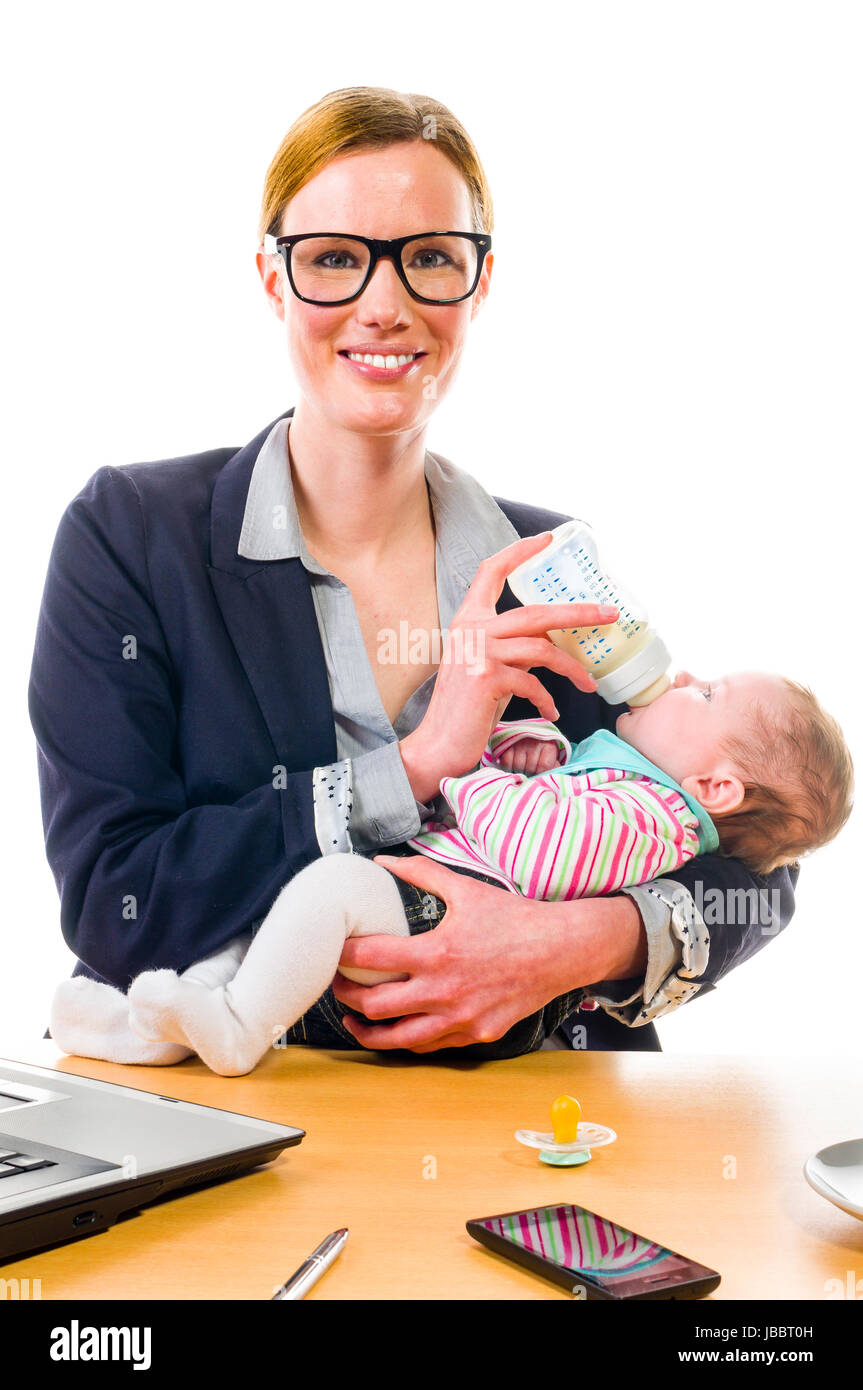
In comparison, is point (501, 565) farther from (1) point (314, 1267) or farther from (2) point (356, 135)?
(1) point (314, 1267)

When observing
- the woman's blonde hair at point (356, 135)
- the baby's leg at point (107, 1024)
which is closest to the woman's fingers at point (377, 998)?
the baby's leg at point (107, 1024)

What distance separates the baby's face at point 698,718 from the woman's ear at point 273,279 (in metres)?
0.64

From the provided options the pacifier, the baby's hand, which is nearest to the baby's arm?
the baby's hand

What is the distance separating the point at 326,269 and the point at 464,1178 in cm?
99

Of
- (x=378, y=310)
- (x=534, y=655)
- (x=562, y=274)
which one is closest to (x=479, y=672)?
(x=534, y=655)

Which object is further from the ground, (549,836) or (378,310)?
(378,310)

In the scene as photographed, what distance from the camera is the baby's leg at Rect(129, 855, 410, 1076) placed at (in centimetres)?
111

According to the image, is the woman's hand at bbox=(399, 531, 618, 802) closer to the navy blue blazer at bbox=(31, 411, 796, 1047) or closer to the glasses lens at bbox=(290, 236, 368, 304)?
the navy blue blazer at bbox=(31, 411, 796, 1047)

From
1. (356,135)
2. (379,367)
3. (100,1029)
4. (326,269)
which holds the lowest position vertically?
(100,1029)

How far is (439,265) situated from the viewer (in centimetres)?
145

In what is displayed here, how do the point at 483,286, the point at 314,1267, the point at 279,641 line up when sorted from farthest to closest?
1. the point at 483,286
2. the point at 279,641
3. the point at 314,1267

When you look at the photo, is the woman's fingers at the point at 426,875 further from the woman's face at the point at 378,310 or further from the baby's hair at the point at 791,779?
the woman's face at the point at 378,310

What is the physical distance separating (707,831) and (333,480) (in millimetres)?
609
